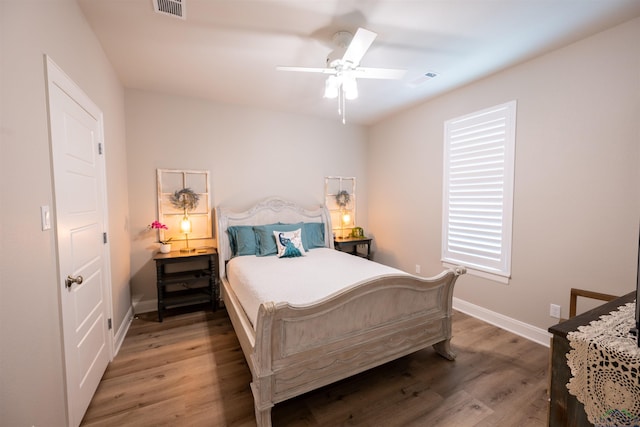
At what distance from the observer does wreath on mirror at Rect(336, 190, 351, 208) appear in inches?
177

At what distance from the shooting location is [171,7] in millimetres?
1788

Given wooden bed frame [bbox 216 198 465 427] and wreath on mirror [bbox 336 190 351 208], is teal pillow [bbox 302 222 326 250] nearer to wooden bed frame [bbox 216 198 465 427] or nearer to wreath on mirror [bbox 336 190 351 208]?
wreath on mirror [bbox 336 190 351 208]

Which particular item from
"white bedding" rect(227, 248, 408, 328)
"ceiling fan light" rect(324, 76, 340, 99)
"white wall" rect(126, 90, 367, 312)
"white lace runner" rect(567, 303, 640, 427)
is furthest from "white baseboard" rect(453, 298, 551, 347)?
"ceiling fan light" rect(324, 76, 340, 99)

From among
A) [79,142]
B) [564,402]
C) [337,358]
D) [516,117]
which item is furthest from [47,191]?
[516,117]

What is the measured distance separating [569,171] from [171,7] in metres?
3.44

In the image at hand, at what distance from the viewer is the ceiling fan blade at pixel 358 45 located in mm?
1680

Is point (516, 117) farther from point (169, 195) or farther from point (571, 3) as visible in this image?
point (169, 195)

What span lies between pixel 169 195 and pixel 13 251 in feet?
8.01

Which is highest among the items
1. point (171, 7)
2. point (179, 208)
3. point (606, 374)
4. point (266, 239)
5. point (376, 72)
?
point (171, 7)

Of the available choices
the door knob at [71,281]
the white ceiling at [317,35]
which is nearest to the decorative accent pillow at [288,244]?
the white ceiling at [317,35]

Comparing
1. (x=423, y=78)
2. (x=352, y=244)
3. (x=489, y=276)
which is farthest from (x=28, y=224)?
(x=489, y=276)

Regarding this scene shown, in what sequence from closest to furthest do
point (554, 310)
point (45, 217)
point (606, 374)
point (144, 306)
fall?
point (606, 374) → point (45, 217) → point (554, 310) → point (144, 306)

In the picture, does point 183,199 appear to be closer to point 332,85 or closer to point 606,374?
point 332,85

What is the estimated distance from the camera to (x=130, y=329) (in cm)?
283
